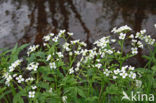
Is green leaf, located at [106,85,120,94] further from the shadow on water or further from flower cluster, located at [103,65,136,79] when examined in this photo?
the shadow on water

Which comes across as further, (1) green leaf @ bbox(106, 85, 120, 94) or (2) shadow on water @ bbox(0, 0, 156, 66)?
(2) shadow on water @ bbox(0, 0, 156, 66)

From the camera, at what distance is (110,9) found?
12.9ft

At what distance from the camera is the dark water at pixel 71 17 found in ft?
11.5

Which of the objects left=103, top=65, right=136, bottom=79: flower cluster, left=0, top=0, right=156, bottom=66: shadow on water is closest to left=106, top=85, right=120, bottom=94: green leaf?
left=103, top=65, right=136, bottom=79: flower cluster

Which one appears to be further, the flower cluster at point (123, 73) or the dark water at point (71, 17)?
the dark water at point (71, 17)

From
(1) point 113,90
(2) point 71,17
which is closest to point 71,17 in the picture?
(2) point 71,17

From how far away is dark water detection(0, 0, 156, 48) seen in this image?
11.5ft

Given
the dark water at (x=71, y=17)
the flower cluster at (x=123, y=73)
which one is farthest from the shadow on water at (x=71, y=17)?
the flower cluster at (x=123, y=73)

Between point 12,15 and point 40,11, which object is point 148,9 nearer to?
point 40,11

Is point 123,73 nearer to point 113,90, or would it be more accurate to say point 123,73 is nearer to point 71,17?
point 113,90

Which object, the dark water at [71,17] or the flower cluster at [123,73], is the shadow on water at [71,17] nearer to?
the dark water at [71,17]

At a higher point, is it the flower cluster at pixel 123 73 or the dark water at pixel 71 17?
the dark water at pixel 71 17

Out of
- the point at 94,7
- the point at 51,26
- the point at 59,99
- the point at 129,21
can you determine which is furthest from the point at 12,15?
the point at 59,99

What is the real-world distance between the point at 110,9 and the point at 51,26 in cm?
102
